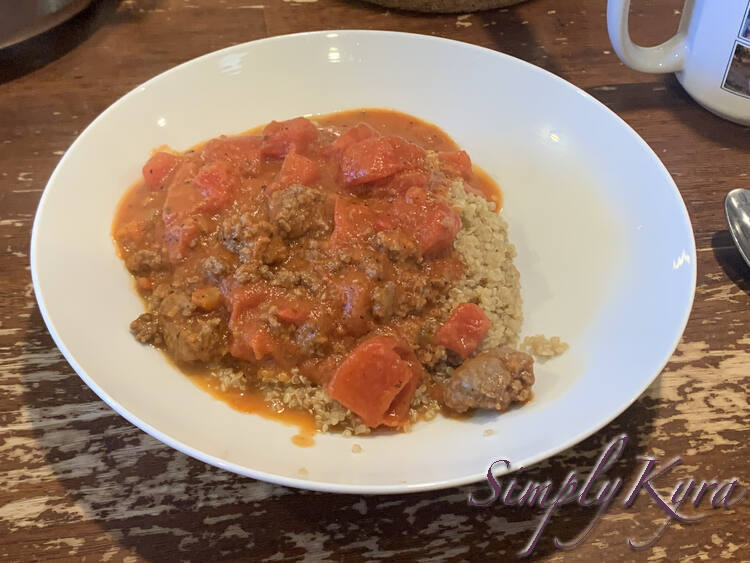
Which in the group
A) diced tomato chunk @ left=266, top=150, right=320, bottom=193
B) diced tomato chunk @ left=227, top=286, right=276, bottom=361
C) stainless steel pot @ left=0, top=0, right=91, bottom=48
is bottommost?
diced tomato chunk @ left=227, top=286, right=276, bottom=361

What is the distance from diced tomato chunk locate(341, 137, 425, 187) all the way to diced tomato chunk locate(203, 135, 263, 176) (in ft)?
1.34

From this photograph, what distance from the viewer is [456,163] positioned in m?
3.09

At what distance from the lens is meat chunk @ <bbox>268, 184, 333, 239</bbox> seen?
253 cm

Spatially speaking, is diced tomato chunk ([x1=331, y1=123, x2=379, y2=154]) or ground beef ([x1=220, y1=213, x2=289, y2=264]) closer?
ground beef ([x1=220, y1=213, x2=289, y2=264])

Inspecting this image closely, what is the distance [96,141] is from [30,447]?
1327 mm

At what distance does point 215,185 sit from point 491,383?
56.5 inches

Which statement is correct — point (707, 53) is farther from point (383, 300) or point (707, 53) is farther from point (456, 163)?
point (383, 300)

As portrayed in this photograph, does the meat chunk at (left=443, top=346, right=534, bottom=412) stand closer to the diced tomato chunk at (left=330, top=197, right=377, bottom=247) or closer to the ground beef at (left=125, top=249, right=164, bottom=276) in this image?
the diced tomato chunk at (left=330, top=197, right=377, bottom=247)

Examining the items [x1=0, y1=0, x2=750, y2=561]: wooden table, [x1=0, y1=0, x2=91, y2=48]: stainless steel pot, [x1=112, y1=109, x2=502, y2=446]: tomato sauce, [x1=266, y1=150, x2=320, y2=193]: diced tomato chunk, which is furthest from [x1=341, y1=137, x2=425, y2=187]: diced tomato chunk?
[x1=0, y1=0, x2=91, y2=48]: stainless steel pot

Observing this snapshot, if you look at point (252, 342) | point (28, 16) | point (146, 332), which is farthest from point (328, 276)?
point (28, 16)

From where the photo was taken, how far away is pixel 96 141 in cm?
279

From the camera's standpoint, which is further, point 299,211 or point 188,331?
point 299,211

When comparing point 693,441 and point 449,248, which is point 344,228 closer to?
point 449,248

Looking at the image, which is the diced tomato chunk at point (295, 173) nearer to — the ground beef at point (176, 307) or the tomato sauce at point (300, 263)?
the tomato sauce at point (300, 263)
